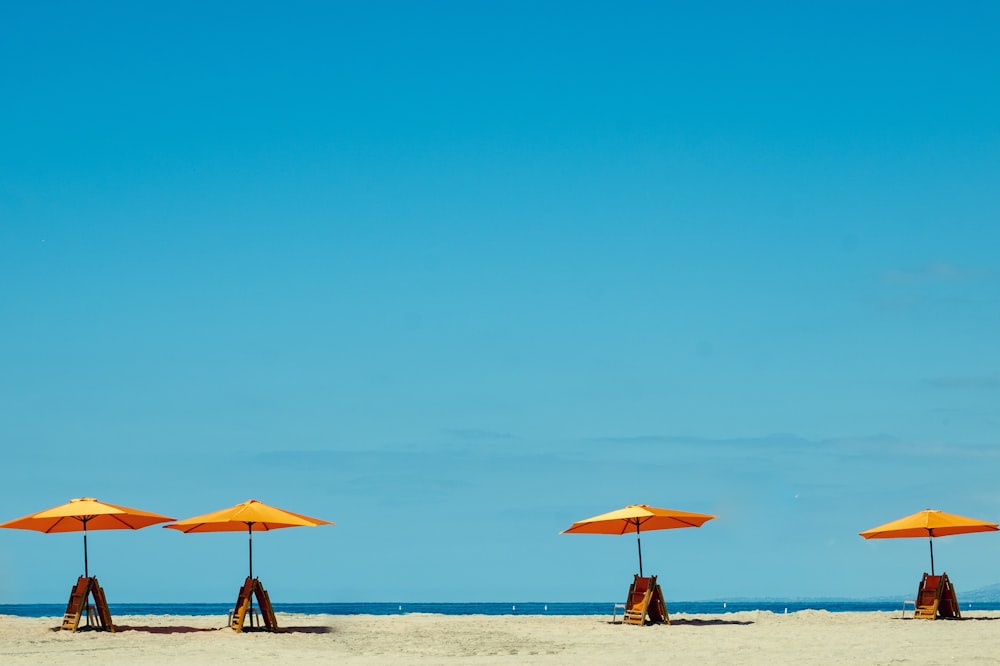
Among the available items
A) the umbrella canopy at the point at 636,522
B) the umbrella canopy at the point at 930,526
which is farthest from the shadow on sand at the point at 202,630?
the umbrella canopy at the point at 930,526

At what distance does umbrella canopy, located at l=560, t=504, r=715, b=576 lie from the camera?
2197cm

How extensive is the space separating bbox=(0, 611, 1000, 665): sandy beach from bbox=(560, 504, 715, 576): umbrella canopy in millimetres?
1749

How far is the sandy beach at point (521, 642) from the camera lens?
1507cm

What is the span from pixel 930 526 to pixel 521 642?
8853mm

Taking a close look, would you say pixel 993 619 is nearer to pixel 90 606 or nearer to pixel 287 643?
pixel 287 643

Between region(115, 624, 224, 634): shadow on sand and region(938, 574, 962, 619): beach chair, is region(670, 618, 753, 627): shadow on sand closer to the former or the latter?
region(938, 574, 962, 619): beach chair

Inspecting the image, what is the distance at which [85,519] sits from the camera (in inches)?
790

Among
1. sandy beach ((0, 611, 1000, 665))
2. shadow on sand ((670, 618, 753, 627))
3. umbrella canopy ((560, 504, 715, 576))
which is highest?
umbrella canopy ((560, 504, 715, 576))

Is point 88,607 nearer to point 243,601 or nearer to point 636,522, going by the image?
point 243,601

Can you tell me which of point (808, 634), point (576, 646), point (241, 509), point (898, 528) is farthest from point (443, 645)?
point (898, 528)

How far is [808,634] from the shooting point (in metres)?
18.7

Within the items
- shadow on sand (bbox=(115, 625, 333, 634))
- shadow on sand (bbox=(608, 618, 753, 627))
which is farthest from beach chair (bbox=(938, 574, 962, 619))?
shadow on sand (bbox=(115, 625, 333, 634))

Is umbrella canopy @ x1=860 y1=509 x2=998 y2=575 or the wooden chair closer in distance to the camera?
the wooden chair

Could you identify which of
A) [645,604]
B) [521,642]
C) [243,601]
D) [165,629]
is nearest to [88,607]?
[165,629]
